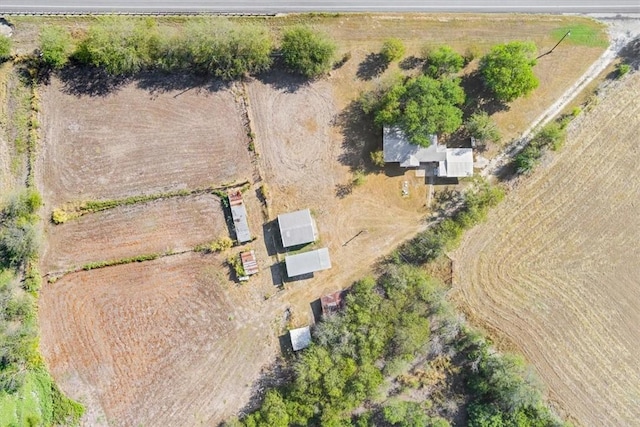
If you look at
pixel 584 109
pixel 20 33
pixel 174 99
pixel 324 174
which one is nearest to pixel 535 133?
pixel 584 109

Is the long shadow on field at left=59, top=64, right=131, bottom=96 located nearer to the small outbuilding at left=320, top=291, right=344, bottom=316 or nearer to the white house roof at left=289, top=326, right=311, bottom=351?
the small outbuilding at left=320, top=291, right=344, bottom=316

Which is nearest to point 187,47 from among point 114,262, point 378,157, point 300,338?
point 378,157

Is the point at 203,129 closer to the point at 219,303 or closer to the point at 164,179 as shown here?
the point at 164,179

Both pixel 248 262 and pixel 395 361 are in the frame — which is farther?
pixel 248 262

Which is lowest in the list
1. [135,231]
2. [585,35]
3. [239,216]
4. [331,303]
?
[331,303]

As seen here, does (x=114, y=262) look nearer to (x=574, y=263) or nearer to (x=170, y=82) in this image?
(x=170, y=82)

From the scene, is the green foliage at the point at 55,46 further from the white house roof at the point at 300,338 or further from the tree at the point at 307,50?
the white house roof at the point at 300,338

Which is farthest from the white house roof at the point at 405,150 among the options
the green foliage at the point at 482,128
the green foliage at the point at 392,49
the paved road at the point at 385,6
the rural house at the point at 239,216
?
the rural house at the point at 239,216
